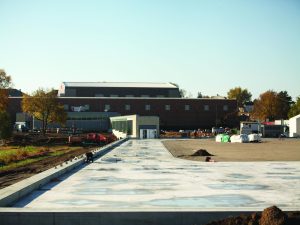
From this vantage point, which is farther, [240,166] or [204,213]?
[240,166]

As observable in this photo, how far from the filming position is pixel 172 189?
64.2 ft

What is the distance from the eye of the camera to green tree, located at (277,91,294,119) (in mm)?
131100

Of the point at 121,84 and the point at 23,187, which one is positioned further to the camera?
the point at 121,84

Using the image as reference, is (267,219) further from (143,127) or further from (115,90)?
(115,90)

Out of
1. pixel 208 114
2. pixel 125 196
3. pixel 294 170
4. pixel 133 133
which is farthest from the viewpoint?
pixel 208 114

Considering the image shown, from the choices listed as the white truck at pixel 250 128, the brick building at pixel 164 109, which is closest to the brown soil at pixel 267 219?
the white truck at pixel 250 128

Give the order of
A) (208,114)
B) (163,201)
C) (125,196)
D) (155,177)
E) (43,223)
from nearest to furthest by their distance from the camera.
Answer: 1. (43,223)
2. (163,201)
3. (125,196)
4. (155,177)
5. (208,114)

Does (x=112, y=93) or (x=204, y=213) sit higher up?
(x=112, y=93)

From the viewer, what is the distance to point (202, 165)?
102 ft

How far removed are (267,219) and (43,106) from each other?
7587cm

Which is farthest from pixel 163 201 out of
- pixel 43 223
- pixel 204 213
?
pixel 43 223

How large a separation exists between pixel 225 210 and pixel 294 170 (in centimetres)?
1610

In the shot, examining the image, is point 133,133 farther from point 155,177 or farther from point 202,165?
point 155,177

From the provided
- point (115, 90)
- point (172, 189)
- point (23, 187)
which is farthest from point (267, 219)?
point (115, 90)
